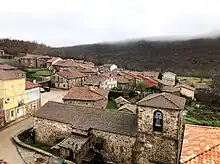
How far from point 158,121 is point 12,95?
18226 millimetres

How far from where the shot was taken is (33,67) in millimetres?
83188

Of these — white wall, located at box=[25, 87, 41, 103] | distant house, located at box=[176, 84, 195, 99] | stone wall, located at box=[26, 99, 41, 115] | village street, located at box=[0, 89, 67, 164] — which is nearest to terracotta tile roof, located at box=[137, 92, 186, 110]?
village street, located at box=[0, 89, 67, 164]

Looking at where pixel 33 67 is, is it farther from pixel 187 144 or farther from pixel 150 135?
pixel 187 144

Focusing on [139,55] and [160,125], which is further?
[139,55]

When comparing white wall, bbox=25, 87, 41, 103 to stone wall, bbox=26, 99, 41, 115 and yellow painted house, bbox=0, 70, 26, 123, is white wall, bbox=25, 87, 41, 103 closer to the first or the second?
stone wall, bbox=26, 99, 41, 115

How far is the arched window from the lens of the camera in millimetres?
22156

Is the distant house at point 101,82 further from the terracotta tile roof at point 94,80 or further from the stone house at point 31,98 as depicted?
the stone house at point 31,98

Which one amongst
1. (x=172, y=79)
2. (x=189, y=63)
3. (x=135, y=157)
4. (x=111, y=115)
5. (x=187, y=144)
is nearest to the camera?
(x=187, y=144)

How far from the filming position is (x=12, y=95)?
33.3m

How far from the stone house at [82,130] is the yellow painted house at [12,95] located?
5.72 meters

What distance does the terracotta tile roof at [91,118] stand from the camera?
967 inches

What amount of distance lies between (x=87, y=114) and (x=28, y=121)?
1008 centimetres

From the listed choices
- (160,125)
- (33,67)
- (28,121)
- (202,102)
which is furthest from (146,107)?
(33,67)

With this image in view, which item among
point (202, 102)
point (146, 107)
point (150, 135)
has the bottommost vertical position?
point (202, 102)
